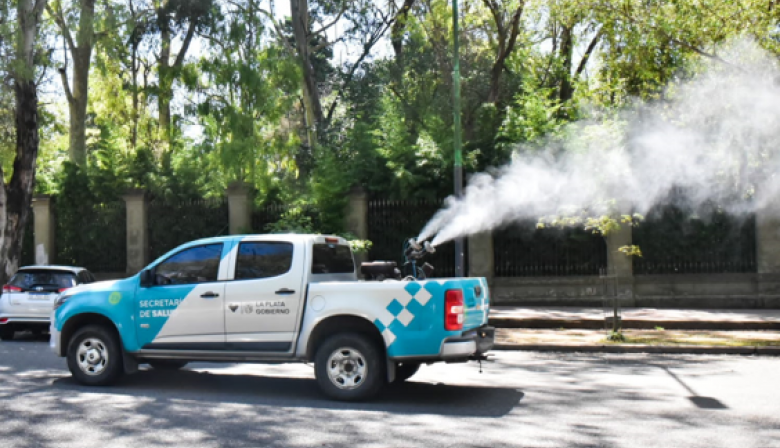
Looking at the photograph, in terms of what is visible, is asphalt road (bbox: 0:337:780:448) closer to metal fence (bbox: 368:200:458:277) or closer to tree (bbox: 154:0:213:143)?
metal fence (bbox: 368:200:458:277)

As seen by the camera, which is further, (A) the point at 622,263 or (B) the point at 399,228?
(B) the point at 399,228

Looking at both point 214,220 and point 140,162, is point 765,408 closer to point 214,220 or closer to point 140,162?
point 214,220

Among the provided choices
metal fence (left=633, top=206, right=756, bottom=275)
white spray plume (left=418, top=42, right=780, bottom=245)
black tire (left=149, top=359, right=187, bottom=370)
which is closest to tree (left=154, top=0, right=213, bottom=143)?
white spray plume (left=418, top=42, right=780, bottom=245)

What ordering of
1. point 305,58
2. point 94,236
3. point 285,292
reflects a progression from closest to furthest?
point 285,292
point 94,236
point 305,58

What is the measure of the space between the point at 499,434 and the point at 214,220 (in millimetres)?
17218

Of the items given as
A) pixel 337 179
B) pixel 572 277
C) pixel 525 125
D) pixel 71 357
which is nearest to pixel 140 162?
pixel 337 179

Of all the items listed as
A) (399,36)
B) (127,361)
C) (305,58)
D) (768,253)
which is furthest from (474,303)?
(399,36)

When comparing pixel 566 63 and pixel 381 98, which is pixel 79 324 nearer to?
pixel 381 98

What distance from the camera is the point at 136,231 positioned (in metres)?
23.1

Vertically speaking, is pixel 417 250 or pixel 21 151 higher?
pixel 21 151

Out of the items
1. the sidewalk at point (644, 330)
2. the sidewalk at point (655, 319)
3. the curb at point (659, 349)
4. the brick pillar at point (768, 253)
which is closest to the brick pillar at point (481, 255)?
the sidewalk at point (644, 330)

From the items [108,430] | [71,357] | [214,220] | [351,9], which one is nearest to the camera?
[108,430]

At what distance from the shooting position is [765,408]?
782 cm

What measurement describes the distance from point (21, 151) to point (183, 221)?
15.6ft
